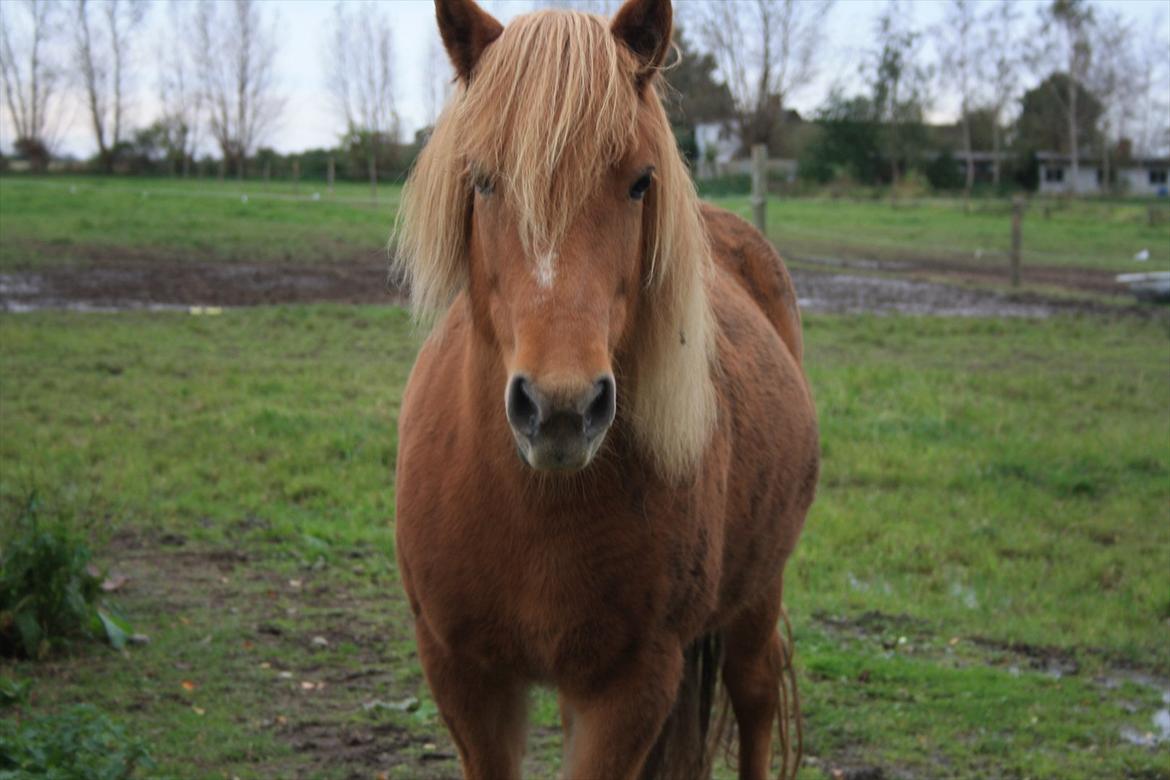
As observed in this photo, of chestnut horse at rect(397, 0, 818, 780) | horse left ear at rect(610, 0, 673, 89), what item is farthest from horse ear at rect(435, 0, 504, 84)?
horse left ear at rect(610, 0, 673, 89)

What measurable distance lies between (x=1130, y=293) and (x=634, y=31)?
16483mm

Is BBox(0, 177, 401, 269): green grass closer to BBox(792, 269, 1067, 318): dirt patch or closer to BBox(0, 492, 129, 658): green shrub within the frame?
BBox(792, 269, 1067, 318): dirt patch

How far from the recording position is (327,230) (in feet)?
78.3

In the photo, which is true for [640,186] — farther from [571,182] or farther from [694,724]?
[694,724]

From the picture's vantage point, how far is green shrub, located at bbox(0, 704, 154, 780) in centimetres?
308

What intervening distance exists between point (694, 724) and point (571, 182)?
2.08m

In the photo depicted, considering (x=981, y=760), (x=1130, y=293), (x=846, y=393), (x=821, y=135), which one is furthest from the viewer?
(x=821, y=135)

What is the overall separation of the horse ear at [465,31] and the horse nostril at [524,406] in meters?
0.80

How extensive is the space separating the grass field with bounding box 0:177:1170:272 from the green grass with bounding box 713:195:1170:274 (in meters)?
0.04

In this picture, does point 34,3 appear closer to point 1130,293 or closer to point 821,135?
point 1130,293

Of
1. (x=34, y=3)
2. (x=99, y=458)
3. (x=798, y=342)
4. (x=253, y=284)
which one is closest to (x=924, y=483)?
(x=798, y=342)

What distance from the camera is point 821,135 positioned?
2120 inches

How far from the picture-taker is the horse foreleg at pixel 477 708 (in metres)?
2.66

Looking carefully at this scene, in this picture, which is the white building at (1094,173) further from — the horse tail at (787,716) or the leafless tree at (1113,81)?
the horse tail at (787,716)
